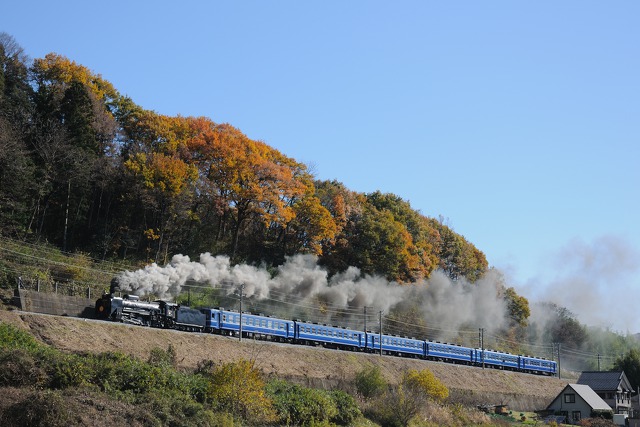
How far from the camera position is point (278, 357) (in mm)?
49875

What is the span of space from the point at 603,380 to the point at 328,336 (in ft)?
87.9

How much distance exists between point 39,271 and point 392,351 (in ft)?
99.4

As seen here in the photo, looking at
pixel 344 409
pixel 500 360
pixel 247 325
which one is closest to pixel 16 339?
pixel 344 409

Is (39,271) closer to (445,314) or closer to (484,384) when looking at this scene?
(484,384)

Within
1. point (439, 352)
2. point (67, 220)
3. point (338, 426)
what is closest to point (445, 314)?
point (439, 352)

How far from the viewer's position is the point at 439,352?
228ft

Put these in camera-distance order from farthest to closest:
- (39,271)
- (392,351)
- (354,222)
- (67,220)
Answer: (354,222), (392,351), (67,220), (39,271)

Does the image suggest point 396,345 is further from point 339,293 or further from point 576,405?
point 576,405

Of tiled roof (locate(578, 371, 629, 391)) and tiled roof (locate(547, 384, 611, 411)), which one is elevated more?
tiled roof (locate(578, 371, 629, 391))

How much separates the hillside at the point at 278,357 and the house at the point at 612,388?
4276 mm

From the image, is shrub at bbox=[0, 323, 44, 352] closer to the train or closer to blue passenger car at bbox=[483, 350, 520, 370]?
the train

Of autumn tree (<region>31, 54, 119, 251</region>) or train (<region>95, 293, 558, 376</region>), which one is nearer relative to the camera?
train (<region>95, 293, 558, 376</region>)

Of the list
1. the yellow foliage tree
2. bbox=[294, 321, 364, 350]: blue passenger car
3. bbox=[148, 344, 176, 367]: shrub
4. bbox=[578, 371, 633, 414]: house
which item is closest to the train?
bbox=[294, 321, 364, 350]: blue passenger car

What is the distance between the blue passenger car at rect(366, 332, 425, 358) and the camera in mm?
63250
